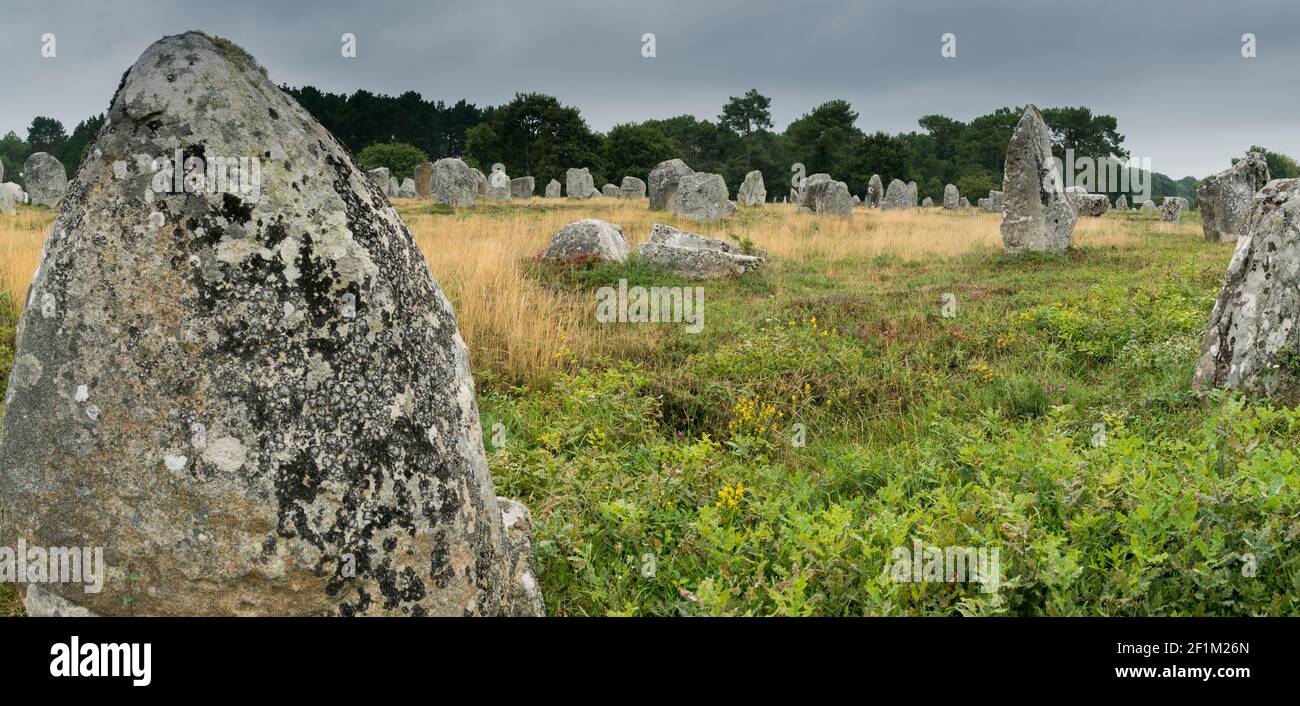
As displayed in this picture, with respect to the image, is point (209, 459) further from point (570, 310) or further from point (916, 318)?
point (916, 318)

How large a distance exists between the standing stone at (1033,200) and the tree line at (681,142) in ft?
125

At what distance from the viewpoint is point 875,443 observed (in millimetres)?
5895

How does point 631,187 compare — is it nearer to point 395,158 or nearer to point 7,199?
point 395,158

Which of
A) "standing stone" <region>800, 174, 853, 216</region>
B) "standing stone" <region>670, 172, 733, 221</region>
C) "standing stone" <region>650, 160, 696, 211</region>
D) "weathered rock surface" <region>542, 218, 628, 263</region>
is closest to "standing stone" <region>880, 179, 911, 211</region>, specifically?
"standing stone" <region>800, 174, 853, 216</region>

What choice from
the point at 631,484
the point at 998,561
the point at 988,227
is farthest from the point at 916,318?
the point at 988,227

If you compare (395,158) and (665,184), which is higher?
(395,158)

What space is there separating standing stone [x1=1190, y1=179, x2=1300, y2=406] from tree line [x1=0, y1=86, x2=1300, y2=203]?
149 feet

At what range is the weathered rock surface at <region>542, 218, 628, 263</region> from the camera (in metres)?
13.8

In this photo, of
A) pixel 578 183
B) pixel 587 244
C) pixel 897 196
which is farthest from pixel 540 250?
pixel 897 196

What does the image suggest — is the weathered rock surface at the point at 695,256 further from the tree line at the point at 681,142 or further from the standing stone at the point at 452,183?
the tree line at the point at 681,142

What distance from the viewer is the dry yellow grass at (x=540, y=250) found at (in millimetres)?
8023

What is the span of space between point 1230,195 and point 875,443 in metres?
17.5

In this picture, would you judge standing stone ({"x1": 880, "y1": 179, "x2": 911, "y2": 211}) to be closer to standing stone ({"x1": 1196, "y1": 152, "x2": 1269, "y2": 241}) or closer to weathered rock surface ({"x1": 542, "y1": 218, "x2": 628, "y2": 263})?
standing stone ({"x1": 1196, "y1": 152, "x2": 1269, "y2": 241})
